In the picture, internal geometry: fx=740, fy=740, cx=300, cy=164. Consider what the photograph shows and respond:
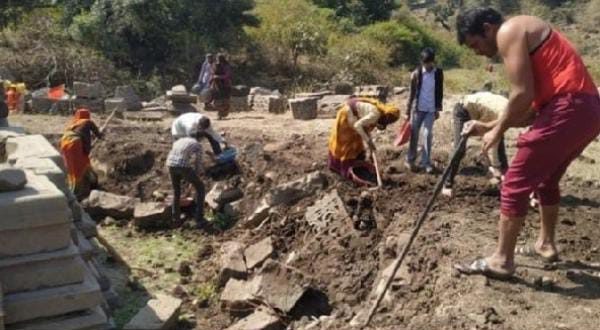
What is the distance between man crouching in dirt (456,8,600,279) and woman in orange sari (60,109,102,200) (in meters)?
5.07

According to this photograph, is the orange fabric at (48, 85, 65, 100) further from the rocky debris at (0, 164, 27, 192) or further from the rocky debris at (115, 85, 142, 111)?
the rocky debris at (0, 164, 27, 192)

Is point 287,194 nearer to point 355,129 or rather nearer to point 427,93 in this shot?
point 355,129

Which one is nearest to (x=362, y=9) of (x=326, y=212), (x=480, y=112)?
(x=480, y=112)

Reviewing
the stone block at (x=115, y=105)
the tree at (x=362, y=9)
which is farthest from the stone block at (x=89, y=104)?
the tree at (x=362, y=9)

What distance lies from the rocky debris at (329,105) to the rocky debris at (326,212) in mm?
6057

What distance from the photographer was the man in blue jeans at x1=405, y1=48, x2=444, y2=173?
27.1 feet

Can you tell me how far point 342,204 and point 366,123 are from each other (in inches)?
36.8

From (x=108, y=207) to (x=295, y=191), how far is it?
7.11 feet

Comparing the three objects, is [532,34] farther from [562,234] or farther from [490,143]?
[562,234]

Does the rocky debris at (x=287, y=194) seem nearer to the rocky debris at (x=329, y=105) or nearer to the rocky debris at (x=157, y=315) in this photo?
the rocky debris at (x=157, y=315)

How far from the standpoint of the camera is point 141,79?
55.9ft

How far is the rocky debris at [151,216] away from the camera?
26.3ft

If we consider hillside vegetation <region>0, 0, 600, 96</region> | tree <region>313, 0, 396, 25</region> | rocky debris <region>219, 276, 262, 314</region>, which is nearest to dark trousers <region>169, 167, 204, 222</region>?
rocky debris <region>219, 276, 262, 314</region>

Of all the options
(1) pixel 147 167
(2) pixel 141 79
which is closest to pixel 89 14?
(2) pixel 141 79
